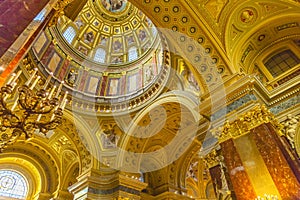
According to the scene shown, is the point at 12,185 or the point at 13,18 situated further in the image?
the point at 12,185

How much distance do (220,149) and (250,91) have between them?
156cm

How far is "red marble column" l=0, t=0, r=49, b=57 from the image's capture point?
331 centimetres

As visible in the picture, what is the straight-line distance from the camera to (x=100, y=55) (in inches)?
523

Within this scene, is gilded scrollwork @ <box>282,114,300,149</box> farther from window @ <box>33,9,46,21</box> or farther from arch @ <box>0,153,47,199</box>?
arch @ <box>0,153,47,199</box>

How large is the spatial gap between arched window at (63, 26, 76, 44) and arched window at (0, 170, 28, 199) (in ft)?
23.4

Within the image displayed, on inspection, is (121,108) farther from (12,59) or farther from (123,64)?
(12,59)

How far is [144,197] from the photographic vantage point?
440 inches

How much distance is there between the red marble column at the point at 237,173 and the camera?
4.79 metres

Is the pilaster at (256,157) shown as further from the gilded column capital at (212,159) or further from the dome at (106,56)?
the dome at (106,56)

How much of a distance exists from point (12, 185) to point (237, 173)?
37.1 feet

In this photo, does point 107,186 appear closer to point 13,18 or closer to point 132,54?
point 132,54

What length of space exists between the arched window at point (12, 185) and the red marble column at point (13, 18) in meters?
10.8

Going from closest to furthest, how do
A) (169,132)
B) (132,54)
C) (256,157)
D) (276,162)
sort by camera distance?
(276,162)
(256,157)
(169,132)
(132,54)

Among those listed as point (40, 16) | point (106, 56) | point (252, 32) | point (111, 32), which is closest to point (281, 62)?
point (252, 32)
